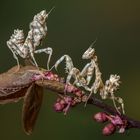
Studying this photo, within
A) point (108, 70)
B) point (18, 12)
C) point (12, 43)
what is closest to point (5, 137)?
point (108, 70)

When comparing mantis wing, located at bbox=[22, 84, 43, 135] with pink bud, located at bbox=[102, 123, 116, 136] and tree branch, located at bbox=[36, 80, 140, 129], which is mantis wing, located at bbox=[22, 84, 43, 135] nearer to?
tree branch, located at bbox=[36, 80, 140, 129]

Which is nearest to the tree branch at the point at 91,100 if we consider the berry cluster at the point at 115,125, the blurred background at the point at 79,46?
the berry cluster at the point at 115,125

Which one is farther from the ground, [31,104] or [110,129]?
[31,104]

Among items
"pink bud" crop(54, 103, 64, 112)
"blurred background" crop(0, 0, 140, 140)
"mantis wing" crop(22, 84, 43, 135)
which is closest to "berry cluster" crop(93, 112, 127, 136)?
"pink bud" crop(54, 103, 64, 112)

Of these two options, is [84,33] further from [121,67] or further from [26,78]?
[26,78]

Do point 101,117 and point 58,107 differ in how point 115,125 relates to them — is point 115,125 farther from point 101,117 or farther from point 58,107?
point 58,107

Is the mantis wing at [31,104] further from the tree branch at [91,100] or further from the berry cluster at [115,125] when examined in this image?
the berry cluster at [115,125]

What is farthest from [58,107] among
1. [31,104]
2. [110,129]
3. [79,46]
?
[79,46]
